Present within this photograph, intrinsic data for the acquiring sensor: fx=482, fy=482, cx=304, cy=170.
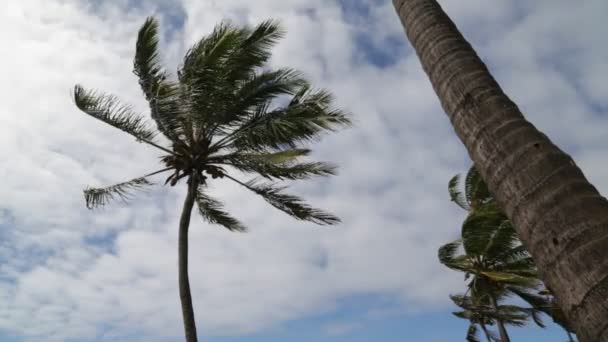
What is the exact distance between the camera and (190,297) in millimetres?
9688

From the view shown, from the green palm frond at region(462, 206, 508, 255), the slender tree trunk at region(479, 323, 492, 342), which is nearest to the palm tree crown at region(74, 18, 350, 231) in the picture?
the green palm frond at region(462, 206, 508, 255)

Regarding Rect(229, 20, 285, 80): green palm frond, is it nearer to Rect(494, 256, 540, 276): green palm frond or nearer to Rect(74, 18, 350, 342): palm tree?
Rect(74, 18, 350, 342): palm tree

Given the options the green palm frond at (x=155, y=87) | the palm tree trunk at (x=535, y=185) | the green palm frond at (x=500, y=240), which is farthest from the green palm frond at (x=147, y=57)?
the green palm frond at (x=500, y=240)

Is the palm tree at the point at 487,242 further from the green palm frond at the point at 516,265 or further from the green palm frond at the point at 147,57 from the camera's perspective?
the green palm frond at the point at 147,57

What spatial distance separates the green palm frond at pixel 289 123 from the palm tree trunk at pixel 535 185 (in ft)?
27.0

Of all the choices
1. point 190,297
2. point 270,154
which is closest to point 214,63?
point 270,154

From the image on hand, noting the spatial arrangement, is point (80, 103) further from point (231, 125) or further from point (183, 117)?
point (231, 125)

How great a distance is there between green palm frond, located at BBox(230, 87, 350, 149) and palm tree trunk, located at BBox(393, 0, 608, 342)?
27.0ft

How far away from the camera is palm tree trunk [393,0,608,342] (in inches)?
69.9

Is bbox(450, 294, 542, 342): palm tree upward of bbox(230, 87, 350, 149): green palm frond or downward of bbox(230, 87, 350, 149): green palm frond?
downward

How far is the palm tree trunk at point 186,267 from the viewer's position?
929 cm

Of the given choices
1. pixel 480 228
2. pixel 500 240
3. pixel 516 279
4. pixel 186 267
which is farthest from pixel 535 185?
pixel 500 240

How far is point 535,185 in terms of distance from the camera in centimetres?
205

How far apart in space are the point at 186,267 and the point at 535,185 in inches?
353
